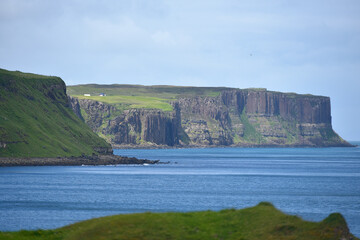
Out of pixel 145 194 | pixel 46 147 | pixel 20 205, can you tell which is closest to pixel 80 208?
pixel 20 205

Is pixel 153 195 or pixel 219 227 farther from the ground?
pixel 219 227

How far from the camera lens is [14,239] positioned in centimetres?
4091

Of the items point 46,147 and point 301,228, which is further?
point 46,147

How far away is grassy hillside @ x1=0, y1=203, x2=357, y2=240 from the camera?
34656 mm

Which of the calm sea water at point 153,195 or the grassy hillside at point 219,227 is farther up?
the grassy hillside at point 219,227

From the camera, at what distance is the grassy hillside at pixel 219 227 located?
34656mm

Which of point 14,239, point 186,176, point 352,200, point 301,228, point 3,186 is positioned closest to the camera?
point 301,228

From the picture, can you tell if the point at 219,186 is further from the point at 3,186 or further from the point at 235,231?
the point at 235,231

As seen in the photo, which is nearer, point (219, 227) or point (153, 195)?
point (219, 227)

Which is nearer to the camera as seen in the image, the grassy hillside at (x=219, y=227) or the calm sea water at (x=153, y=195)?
the grassy hillside at (x=219, y=227)

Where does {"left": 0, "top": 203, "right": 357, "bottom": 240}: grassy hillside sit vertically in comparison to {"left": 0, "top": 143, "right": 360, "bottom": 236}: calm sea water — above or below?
above

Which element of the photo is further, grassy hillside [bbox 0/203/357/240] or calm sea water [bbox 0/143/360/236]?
calm sea water [bbox 0/143/360/236]

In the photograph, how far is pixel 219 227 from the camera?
3769 cm

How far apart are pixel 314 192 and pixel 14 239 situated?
81.6m
